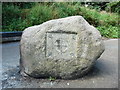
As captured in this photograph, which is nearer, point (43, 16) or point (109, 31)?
point (43, 16)

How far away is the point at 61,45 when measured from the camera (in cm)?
306

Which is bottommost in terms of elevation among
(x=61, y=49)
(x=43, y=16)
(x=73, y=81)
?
(x=73, y=81)

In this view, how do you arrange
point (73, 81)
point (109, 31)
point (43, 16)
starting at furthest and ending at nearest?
point (109, 31) → point (43, 16) → point (73, 81)

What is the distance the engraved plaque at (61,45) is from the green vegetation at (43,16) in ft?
11.5

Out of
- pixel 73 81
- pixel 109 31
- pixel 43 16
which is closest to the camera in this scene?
pixel 73 81

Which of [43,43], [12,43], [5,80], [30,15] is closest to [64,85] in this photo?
[43,43]

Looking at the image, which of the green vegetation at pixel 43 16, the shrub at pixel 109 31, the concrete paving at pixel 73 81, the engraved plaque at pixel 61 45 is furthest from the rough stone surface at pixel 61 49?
the shrub at pixel 109 31

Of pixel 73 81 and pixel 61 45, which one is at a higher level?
pixel 61 45

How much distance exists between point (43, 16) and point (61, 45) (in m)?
4.00

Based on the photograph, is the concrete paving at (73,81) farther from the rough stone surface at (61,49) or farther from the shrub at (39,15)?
the shrub at (39,15)

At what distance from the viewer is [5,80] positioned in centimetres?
305

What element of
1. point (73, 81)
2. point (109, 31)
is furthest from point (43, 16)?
point (73, 81)

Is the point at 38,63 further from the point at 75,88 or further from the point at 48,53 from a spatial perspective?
the point at 75,88

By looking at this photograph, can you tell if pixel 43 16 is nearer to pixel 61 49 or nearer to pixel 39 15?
pixel 39 15
